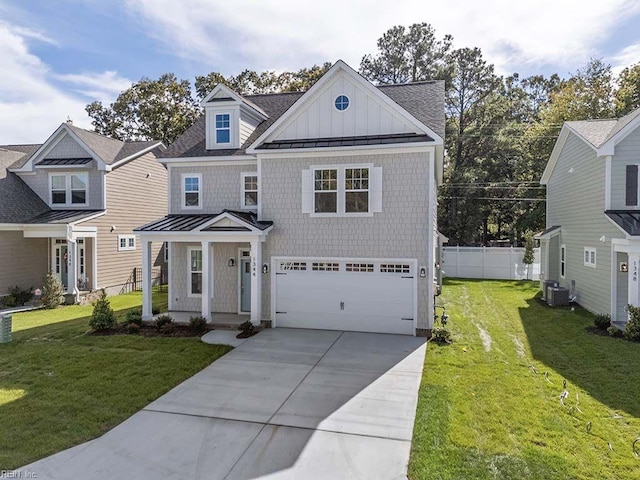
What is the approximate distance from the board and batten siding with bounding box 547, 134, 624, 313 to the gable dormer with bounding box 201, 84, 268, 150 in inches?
488

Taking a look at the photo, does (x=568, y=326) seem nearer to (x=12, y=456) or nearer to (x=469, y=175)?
(x=12, y=456)

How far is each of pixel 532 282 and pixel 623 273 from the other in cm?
1040

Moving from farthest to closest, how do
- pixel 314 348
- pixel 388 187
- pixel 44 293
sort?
pixel 44 293 < pixel 388 187 < pixel 314 348

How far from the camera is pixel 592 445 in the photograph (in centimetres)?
546

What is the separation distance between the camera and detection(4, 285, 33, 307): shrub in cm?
1595

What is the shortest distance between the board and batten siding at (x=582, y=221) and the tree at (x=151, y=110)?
2902cm

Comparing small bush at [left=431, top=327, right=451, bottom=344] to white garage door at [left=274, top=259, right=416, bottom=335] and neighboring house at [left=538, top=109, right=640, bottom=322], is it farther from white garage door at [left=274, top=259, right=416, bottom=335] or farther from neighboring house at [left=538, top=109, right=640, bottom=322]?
neighboring house at [left=538, top=109, right=640, bottom=322]

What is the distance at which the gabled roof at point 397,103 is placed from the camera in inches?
493

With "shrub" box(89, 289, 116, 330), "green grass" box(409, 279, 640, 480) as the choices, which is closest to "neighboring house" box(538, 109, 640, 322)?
"green grass" box(409, 279, 640, 480)

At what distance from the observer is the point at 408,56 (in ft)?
108

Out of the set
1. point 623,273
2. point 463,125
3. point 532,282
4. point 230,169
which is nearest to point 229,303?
point 230,169

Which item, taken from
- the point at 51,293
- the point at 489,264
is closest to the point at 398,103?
the point at 489,264

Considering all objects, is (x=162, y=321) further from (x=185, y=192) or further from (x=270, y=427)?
(x=270, y=427)

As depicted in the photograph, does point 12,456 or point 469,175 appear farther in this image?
point 469,175
